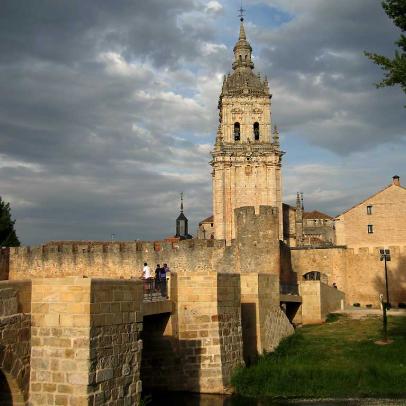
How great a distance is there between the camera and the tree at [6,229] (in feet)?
170

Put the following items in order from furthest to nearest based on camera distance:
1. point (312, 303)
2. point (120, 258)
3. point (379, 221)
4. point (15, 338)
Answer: point (379, 221) < point (120, 258) < point (312, 303) < point (15, 338)

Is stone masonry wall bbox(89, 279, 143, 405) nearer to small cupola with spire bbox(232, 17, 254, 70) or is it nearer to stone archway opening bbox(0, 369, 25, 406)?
stone archway opening bbox(0, 369, 25, 406)

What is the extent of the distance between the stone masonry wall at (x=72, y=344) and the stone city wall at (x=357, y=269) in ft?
106

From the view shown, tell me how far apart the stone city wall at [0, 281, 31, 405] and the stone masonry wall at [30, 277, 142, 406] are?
133 mm

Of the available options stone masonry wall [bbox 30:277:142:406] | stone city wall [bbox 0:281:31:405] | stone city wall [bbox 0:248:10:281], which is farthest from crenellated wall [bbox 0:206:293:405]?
stone city wall [bbox 0:248:10:281]

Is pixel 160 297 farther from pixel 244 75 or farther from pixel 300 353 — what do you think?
pixel 244 75

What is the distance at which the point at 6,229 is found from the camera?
5266 cm

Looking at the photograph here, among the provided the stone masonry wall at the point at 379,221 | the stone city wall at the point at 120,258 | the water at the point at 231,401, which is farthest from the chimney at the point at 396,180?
the water at the point at 231,401

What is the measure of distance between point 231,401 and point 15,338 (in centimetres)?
920

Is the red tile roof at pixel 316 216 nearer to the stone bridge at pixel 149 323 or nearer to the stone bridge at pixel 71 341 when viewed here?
the stone bridge at pixel 149 323

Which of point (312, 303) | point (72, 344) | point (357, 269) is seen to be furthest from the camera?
point (357, 269)

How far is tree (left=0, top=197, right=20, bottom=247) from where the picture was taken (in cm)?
5194

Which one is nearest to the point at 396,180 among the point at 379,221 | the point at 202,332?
the point at 379,221

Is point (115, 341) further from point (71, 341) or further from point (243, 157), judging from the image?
point (243, 157)
